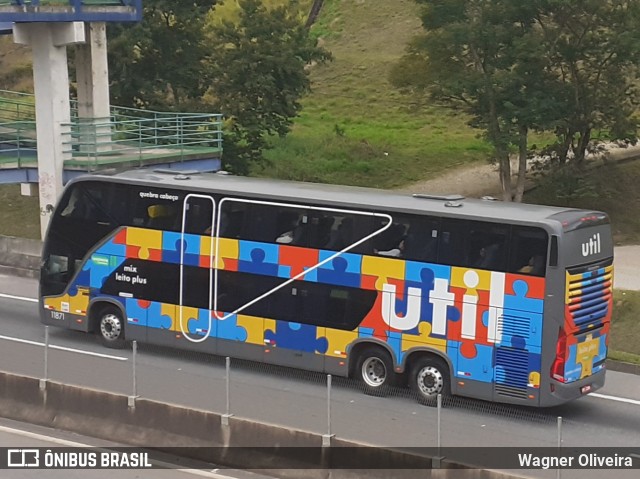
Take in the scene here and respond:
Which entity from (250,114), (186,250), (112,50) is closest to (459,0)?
(250,114)

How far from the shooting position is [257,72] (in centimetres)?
3941

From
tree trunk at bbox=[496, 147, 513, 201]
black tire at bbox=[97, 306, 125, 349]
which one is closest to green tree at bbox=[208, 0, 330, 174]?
tree trunk at bbox=[496, 147, 513, 201]

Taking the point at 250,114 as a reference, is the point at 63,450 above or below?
below

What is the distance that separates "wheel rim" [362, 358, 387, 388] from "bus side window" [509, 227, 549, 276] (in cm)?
305

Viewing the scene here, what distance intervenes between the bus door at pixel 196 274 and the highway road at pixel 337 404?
65 cm

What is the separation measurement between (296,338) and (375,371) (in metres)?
1.55

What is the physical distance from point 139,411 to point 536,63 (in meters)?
22.3

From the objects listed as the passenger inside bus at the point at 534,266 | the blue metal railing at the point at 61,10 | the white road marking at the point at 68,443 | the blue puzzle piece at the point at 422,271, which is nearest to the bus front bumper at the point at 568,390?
the passenger inside bus at the point at 534,266

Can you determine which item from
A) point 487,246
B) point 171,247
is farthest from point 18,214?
point 487,246

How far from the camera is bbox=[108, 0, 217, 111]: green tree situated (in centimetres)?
4009

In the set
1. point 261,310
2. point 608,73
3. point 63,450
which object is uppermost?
point 608,73

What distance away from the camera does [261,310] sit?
21.3 m

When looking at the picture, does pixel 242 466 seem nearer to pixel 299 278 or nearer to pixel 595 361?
pixel 299 278

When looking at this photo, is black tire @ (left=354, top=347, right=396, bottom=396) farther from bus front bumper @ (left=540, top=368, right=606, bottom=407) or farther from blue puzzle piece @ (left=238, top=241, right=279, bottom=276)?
bus front bumper @ (left=540, top=368, right=606, bottom=407)
